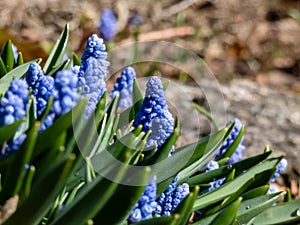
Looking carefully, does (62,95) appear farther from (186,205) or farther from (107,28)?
(107,28)

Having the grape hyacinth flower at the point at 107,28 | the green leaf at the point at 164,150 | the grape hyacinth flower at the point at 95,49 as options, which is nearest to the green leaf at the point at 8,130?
the green leaf at the point at 164,150

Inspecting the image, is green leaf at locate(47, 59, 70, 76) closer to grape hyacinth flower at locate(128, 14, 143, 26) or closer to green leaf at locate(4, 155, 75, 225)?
green leaf at locate(4, 155, 75, 225)

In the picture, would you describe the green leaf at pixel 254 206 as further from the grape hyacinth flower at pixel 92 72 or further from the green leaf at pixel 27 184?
the green leaf at pixel 27 184

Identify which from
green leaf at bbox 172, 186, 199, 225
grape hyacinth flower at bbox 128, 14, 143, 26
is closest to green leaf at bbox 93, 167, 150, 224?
green leaf at bbox 172, 186, 199, 225

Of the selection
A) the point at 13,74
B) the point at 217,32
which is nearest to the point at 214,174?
the point at 13,74

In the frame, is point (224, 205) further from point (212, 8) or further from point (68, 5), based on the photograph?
point (212, 8)

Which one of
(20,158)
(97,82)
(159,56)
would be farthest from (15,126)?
(159,56)
